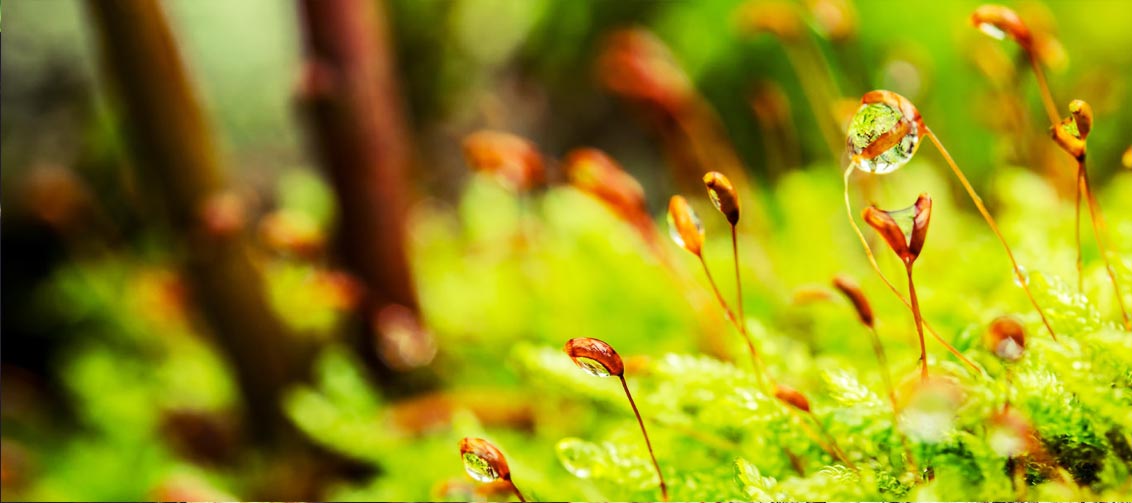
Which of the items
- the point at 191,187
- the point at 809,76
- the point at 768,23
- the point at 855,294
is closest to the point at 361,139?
the point at 191,187

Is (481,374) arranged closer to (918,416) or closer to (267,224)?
(267,224)

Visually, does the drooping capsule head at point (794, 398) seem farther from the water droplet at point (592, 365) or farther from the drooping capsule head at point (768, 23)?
the drooping capsule head at point (768, 23)

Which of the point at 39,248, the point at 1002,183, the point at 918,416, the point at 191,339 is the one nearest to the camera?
the point at 918,416

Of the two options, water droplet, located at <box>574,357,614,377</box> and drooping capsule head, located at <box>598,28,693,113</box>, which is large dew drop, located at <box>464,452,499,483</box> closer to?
water droplet, located at <box>574,357,614,377</box>

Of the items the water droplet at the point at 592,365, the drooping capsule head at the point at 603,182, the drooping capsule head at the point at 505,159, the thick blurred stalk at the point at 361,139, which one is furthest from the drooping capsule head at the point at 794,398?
the thick blurred stalk at the point at 361,139

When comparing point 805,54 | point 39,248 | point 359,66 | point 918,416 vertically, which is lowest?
point 918,416

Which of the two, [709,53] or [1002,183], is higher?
[709,53]

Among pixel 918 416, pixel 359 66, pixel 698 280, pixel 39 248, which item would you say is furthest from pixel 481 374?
pixel 39 248

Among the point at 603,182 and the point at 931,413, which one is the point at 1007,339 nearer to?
the point at 931,413
